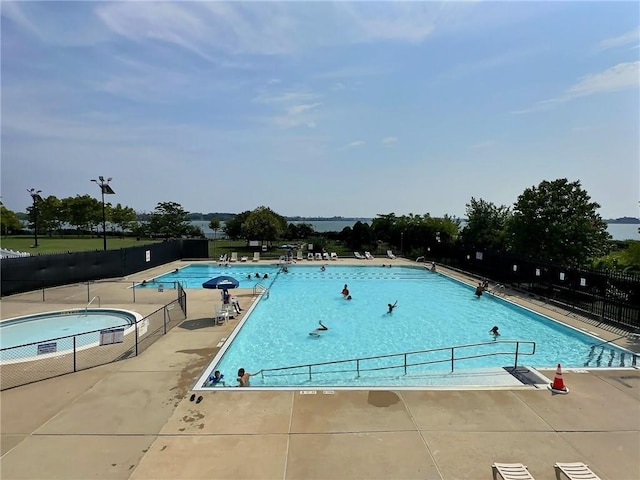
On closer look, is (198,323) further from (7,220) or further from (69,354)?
(7,220)

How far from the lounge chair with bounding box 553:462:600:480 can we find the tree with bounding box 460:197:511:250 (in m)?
32.0

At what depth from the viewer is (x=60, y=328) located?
15.2 m

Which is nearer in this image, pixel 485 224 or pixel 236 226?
pixel 485 224

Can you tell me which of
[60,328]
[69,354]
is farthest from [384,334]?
[60,328]

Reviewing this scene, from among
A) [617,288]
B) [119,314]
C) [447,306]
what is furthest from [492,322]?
[119,314]

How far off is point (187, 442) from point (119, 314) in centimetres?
1229

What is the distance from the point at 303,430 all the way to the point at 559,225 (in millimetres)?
23277

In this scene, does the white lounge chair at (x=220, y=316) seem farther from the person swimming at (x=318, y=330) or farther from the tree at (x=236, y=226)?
the tree at (x=236, y=226)

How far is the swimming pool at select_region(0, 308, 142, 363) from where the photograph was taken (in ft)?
40.1

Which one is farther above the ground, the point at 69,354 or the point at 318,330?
the point at 69,354

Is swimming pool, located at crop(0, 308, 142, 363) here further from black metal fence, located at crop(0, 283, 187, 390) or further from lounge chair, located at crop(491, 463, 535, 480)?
lounge chair, located at crop(491, 463, 535, 480)

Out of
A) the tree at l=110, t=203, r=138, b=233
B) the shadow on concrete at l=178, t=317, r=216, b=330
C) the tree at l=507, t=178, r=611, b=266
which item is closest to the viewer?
the shadow on concrete at l=178, t=317, r=216, b=330

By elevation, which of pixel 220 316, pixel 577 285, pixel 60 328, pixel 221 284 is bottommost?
pixel 60 328

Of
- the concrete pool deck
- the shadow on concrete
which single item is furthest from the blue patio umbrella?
the concrete pool deck
